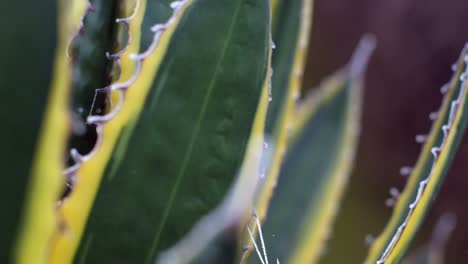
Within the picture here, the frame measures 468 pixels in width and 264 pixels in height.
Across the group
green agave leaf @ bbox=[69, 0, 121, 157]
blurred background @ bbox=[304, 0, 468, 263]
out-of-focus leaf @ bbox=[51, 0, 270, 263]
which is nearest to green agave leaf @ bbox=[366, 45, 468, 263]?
out-of-focus leaf @ bbox=[51, 0, 270, 263]

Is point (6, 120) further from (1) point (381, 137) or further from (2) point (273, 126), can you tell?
(1) point (381, 137)

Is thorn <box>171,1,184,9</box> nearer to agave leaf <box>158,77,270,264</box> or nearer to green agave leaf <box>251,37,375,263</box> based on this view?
agave leaf <box>158,77,270,264</box>

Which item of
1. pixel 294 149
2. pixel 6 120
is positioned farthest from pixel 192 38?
pixel 294 149

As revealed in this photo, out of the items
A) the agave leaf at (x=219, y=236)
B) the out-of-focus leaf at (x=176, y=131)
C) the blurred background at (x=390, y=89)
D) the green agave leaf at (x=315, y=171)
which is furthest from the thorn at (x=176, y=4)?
the blurred background at (x=390, y=89)

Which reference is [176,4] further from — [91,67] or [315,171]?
[315,171]

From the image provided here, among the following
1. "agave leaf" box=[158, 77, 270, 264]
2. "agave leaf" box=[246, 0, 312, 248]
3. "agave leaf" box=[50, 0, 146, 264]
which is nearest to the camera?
"agave leaf" box=[158, 77, 270, 264]
